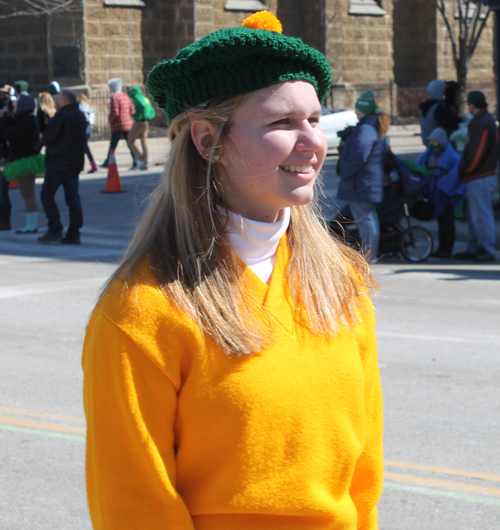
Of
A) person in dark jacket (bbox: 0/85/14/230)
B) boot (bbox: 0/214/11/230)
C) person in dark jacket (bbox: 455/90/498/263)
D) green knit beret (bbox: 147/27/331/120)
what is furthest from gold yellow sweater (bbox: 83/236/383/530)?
boot (bbox: 0/214/11/230)

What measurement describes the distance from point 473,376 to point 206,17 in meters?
26.2

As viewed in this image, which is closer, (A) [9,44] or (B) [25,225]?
(B) [25,225]

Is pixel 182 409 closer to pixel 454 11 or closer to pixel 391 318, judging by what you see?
pixel 391 318

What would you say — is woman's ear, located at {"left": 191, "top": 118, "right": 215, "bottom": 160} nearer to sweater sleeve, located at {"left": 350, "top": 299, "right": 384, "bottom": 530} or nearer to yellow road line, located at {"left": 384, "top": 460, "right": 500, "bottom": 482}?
sweater sleeve, located at {"left": 350, "top": 299, "right": 384, "bottom": 530}

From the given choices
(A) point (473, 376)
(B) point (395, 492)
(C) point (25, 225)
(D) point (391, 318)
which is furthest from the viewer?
(C) point (25, 225)

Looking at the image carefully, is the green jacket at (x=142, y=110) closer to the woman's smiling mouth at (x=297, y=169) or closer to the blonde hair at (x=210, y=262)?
the blonde hair at (x=210, y=262)

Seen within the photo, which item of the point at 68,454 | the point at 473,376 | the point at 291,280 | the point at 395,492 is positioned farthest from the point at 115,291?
the point at 473,376

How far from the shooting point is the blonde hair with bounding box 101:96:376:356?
1.66 metres

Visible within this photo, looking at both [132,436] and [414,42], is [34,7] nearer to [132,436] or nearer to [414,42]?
[414,42]

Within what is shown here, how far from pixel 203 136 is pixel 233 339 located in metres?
0.45

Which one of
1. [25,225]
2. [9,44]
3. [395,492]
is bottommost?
[395,492]

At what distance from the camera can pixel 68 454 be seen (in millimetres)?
4543

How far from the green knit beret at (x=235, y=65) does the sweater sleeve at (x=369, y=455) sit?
584mm

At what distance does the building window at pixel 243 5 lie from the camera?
1219 inches
